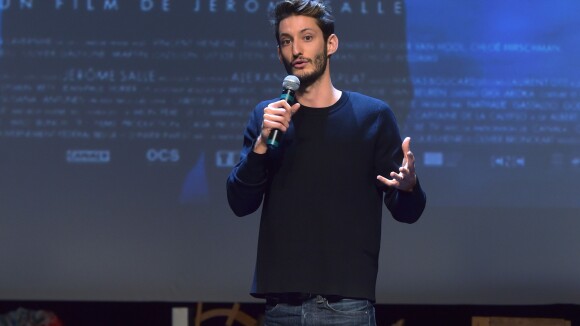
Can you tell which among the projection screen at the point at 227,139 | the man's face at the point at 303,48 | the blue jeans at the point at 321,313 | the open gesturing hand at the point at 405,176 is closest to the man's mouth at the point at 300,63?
the man's face at the point at 303,48

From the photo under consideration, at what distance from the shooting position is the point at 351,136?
1.69m

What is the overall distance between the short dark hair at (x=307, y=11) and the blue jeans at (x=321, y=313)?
531 millimetres

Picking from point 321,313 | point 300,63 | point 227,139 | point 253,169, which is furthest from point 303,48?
point 227,139

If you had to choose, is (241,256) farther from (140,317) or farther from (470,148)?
(470,148)

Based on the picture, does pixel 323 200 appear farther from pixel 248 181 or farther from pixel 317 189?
pixel 248 181

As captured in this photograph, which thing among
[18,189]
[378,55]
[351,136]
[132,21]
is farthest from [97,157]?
[351,136]

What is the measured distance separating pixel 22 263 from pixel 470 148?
1960 millimetres

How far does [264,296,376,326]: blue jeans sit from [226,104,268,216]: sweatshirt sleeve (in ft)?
0.70

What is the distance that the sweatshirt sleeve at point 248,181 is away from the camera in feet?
5.34

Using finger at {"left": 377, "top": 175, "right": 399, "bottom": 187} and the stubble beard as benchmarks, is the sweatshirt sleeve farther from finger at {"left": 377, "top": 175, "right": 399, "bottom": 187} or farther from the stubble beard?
finger at {"left": 377, "top": 175, "right": 399, "bottom": 187}

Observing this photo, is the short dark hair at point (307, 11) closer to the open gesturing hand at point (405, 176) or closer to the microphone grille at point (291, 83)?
the microphone grille at point (291, 83)

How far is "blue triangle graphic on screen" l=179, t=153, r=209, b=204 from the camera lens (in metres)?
3.60

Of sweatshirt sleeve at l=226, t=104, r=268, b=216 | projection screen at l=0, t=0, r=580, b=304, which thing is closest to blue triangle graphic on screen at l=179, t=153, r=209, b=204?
projection screen at l=0, t=0, r=580, b=304

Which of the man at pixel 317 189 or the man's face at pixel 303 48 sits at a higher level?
the man's face at pixel 303 48
